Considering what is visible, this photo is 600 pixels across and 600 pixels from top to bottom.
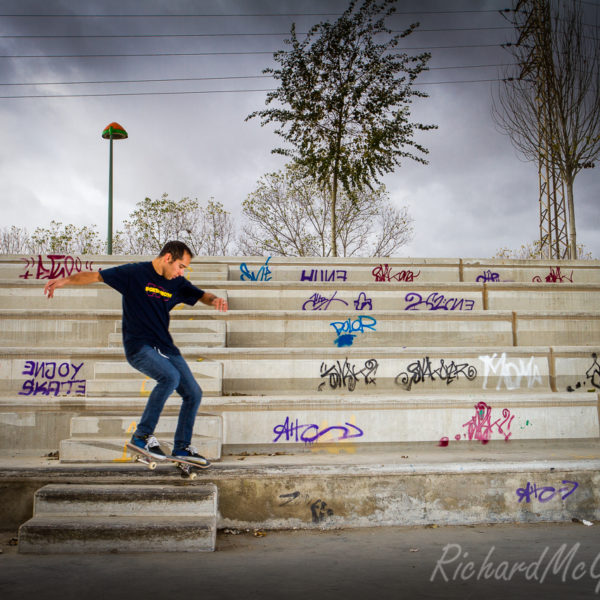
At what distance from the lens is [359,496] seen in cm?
531

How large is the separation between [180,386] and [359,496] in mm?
2179

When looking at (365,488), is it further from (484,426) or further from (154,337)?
(154,337)

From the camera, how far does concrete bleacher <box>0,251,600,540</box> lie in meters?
6.11

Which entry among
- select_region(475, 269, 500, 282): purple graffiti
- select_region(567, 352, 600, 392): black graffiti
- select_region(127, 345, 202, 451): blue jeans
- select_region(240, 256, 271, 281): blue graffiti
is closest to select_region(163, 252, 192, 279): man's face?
select_region(127, 345, 202, 451): blue jeans

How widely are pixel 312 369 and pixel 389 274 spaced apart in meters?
4.25

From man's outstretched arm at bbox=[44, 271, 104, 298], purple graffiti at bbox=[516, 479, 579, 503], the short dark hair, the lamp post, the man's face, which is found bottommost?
purple graffiti at bbox=[516, 479, 579, 503]

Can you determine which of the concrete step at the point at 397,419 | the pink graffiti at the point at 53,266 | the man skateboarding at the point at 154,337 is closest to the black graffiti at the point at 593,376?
the concrete step at the point at 397,419

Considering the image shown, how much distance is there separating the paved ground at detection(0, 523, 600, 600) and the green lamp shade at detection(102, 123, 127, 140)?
42.5 feet

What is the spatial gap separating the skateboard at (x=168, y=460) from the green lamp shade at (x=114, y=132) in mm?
12664

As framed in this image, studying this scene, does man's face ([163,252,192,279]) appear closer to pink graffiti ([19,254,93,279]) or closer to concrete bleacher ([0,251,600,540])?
concrete bleacher ([0,251,600,540])

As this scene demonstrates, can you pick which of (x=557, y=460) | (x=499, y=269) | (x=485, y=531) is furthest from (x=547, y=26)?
(x=485, y=531)

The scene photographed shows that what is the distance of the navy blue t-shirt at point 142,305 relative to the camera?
5051 millimetres

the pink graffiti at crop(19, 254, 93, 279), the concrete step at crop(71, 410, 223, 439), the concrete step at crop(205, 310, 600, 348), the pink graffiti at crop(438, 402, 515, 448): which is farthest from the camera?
the pink graffiti at crop(19, 254, 93, 279)

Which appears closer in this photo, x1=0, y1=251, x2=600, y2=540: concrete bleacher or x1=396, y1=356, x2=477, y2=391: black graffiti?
x1=0, y1=251, x2=600, y2=540: concrete bleacher
